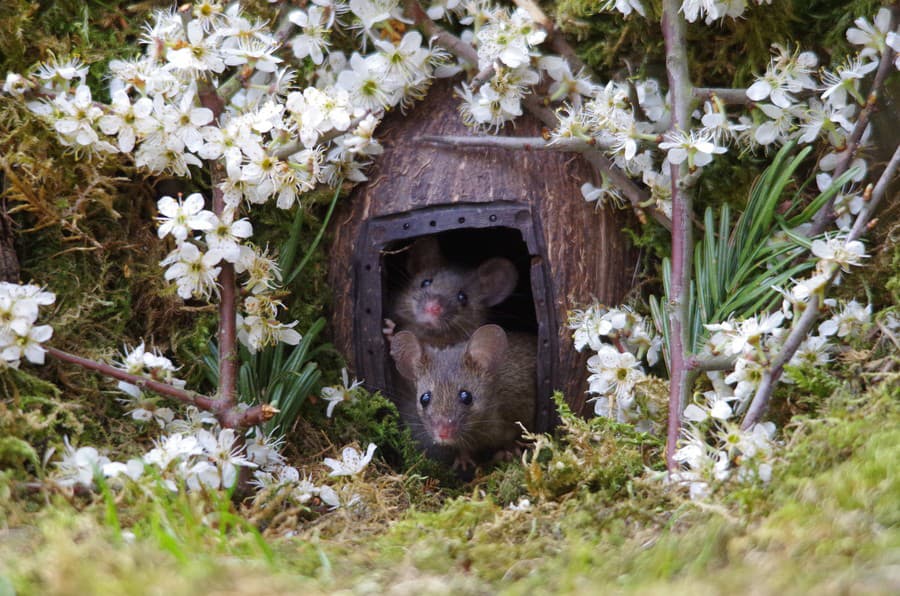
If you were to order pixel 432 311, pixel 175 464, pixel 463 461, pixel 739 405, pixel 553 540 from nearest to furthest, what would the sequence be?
pixel 553 540 → pixel 175 464 → pixel 739 405 → pixel 463 461 → pixel 432 311

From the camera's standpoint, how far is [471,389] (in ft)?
15.4

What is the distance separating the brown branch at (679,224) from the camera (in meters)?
3.33

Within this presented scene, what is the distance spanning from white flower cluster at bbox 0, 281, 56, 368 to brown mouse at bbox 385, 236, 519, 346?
241 cm

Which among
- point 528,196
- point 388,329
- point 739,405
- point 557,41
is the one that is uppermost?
point 557,41

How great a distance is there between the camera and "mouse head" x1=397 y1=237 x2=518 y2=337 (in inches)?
207

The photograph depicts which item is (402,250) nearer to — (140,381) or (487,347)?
(487,347)

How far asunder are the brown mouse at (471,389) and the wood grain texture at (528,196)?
512 mm

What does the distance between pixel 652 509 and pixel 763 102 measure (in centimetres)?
175

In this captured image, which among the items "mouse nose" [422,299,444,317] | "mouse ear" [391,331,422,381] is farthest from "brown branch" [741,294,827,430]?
"mouse nose" [422,299,444,317]

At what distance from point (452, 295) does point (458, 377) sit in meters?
0.79

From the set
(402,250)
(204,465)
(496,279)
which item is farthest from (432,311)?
(204,465)

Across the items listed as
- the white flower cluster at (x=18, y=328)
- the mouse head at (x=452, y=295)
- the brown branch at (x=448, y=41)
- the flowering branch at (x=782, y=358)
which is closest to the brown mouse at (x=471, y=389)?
the mouse head at (x=452, y=295)

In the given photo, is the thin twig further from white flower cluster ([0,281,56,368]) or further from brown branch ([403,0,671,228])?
white flower cluster ([0,281,56,368])

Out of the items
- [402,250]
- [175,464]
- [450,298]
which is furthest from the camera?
[450,298]
